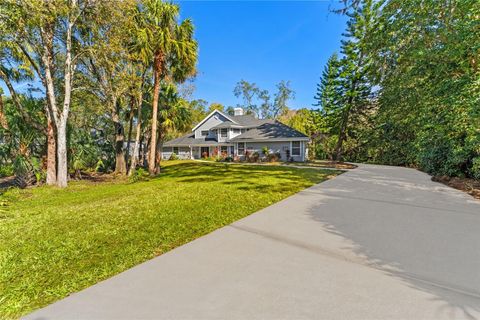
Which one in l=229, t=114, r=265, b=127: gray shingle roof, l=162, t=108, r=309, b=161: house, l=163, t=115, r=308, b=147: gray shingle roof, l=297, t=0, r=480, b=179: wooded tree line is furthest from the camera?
l=229, t=114, r=265, b=127: gray shingle roof

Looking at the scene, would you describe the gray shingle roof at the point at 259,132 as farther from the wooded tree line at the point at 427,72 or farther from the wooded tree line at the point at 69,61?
the wooded tree line at the point at 69,61

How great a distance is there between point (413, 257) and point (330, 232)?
4.17 feet

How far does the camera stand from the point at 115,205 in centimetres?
657

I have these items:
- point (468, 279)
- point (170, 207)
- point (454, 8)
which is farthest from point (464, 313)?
point (454, 8)

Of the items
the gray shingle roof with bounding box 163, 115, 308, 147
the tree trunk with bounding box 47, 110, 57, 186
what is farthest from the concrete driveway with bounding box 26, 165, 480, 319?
the gray shingle roof with bounding box 163, 115, 308, 147

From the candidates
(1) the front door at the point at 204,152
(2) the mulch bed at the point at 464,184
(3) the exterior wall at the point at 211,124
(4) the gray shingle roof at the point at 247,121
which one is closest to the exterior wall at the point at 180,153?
(1) the front door at the point at 204,152

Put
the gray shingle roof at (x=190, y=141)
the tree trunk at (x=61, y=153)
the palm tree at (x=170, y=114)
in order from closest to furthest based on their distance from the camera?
the tree trunk at (x=61, y=153) → the palm tree at (x=170, y=114) → the gray shingle roof at (x=190, y=141)

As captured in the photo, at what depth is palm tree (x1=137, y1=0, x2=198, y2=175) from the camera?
11.9 m

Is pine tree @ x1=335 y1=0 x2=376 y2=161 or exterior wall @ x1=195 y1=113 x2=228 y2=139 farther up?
pine tree @ x1=335 y1=0 x2=376 y2=161

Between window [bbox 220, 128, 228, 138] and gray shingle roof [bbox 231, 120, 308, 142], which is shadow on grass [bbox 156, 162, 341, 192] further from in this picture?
window [bbox 220, 128, 228, 138]

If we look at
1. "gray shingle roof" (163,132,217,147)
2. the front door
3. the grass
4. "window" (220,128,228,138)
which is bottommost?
the grass

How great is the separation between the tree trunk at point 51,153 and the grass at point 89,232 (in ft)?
9.28

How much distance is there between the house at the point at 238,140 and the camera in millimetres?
23391

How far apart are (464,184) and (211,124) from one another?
26517mm
